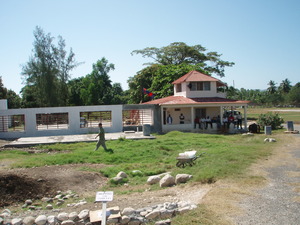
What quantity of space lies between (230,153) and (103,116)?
1913cm

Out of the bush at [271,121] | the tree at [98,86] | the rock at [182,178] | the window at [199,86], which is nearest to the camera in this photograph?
the rock at [182,178]

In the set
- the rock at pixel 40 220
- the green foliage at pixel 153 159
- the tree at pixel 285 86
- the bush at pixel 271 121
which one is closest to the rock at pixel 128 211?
the rock at pixel 40 220

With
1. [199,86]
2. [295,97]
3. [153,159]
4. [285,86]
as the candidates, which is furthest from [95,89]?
[285,86]

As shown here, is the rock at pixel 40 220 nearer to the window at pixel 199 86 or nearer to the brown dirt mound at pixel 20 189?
the brown dirt mound at pixel 20 189

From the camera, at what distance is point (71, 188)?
10.8m

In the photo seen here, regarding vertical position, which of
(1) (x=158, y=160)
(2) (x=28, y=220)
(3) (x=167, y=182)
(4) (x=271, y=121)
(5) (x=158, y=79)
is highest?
(5) (x=158, y=79)

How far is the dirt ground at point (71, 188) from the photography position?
29.1 feet

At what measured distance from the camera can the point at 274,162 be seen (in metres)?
13.1

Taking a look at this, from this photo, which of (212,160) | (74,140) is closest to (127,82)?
(74,140)

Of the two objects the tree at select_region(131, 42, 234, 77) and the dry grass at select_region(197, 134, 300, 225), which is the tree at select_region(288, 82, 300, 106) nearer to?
the tree at select_region(131, 42, 234, 77)

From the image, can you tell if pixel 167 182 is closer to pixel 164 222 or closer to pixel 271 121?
pixel 164 222

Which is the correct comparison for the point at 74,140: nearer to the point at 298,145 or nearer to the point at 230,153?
the point at 230,153

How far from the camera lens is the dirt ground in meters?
8.86

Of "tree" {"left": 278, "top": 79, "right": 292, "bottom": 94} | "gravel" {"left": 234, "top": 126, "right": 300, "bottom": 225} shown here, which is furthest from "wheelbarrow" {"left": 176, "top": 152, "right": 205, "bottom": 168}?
"tree" {"left": 278, "top": 79, "right": 292, "bottom": 94}
